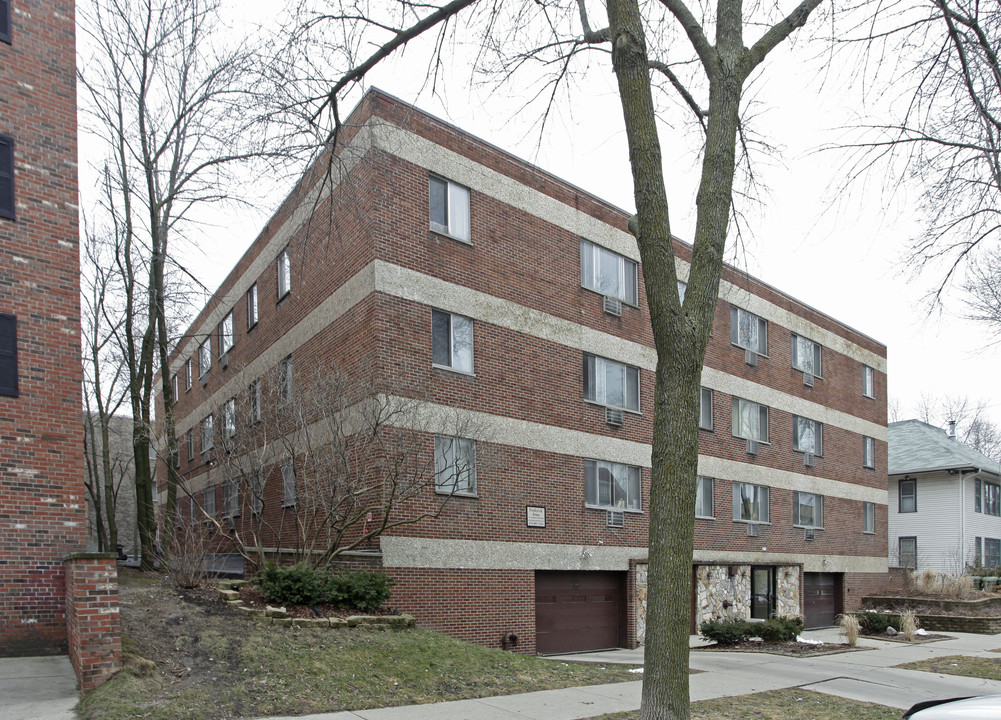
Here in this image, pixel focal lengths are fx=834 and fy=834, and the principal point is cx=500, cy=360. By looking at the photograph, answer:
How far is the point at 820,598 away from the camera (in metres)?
29.2

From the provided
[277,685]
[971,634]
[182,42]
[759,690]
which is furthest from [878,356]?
[277,685]

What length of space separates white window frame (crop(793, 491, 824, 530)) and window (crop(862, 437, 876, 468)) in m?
4.46

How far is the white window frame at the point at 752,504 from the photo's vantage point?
25.2 metres

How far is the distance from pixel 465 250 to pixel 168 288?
1198 centimetres

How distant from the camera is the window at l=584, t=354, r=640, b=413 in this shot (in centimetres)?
2056

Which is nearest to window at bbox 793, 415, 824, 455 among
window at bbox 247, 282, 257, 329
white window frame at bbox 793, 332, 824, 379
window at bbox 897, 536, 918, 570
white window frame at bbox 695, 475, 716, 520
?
white window frame at bbox 793, 332, 824, 379

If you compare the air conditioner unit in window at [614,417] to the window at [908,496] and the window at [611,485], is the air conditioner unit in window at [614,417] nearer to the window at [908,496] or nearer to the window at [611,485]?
the window at [611,485]

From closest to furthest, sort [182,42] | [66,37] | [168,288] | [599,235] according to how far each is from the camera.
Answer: [66,37], [599,235], [182,42], [168,288]

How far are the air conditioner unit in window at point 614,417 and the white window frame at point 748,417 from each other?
6000 mm

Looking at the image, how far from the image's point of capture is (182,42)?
75.6 feet

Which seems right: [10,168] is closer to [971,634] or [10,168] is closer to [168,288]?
[168,288]

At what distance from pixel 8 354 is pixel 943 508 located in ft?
129

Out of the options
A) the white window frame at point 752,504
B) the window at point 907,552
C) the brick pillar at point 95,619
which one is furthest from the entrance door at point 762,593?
the brick pillar at point 95,619

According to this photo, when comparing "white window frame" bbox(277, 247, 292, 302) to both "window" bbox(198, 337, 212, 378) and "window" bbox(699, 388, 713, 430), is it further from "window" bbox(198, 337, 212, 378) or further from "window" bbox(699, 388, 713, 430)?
"window" bbox(699, 388, 713, 430)
